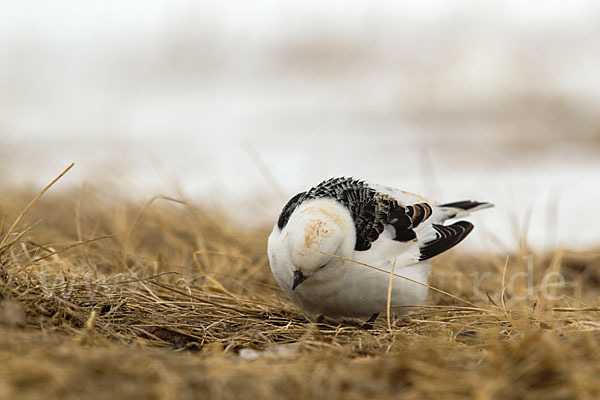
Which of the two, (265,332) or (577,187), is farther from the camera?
(577,187)

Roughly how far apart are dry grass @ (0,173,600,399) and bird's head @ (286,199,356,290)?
10.3 inches

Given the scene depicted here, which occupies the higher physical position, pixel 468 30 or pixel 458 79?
pixel 468 30

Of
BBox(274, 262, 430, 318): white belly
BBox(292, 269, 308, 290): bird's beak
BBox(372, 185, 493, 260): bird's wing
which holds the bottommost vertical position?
BBox(274, 262, 430, 318): white belly

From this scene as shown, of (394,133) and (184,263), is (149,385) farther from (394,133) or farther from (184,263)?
(394,133)

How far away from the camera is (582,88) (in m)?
12.1

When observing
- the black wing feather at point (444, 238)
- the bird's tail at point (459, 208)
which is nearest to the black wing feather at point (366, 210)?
the black wing feather at point (444, 238)

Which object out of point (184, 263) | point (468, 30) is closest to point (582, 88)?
point (468, 30)

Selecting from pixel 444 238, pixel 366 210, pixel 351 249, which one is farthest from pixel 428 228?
pixel 351 249

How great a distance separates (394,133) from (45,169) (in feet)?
17.8

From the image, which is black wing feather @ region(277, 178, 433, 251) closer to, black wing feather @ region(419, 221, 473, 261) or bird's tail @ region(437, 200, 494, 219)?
black wing feather @ region(419, 221, 473, 261)

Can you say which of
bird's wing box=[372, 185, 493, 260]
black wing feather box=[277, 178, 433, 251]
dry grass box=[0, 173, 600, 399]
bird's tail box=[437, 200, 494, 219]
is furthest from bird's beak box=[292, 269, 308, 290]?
bird's tail box=[437, 200, 494, 219]

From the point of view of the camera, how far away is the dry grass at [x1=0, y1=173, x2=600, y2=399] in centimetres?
189

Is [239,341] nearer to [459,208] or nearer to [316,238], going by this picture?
[316,238]

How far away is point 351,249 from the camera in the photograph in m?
3.02
